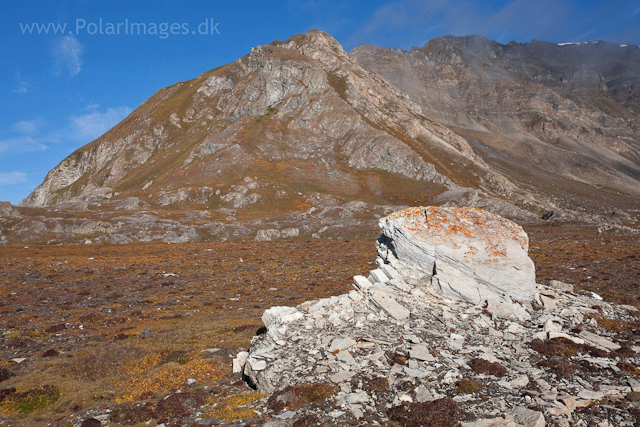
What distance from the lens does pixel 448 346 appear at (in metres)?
15.5

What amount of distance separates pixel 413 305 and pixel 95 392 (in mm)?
16939

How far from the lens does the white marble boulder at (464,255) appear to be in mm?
20109

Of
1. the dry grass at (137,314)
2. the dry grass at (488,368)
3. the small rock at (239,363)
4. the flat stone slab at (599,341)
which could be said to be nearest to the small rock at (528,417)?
the dry grass at (488,368)

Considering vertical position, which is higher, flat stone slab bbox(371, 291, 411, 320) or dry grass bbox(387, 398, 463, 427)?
flat stone slab bbox(371, 291, 411, 320)

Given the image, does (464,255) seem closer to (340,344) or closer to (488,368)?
(488,368)

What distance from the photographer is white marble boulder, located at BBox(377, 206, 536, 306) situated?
20.1 metres

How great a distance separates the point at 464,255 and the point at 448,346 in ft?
22.4

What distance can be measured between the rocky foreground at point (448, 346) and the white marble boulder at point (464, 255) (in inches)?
2.7

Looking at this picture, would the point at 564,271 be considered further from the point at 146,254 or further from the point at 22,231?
the point at 22,231

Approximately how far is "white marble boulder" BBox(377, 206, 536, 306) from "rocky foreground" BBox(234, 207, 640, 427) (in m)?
0.07

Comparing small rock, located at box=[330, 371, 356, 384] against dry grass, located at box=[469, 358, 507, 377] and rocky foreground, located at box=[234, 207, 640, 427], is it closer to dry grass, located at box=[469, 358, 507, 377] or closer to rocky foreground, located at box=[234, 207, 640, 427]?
rocky foreground, located at box=[234, 207, 640, 427]

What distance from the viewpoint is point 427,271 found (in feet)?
70.2

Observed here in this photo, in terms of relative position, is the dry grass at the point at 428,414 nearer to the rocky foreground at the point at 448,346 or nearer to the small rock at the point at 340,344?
the rocky foreground at the point at 448,346

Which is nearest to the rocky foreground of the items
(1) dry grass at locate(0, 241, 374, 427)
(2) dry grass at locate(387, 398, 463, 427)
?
(2) dry grass at locate(387, 398, 463, 427)
